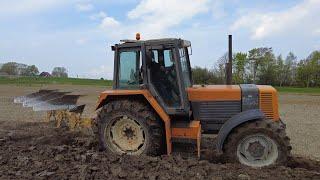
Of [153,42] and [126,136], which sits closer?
[153,42]

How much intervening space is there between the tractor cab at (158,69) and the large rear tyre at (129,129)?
38 centimetres

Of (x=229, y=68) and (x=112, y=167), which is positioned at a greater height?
(x=229, y=68)

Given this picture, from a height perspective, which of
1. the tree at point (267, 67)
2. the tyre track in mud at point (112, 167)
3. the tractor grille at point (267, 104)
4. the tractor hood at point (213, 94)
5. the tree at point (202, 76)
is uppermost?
the tree at point (267, 67)

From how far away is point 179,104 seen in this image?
9.84 meters

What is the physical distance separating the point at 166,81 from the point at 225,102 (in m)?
1.27

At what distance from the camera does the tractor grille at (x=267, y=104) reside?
9.95m

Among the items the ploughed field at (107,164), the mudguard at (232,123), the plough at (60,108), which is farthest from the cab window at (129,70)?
the plough at (60,108)

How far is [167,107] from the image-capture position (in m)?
9.88

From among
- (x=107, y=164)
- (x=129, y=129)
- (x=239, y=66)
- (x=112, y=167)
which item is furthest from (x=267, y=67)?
(x=112, y=167)

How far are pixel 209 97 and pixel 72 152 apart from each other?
294 cm

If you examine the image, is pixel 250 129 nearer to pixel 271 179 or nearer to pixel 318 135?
pixel 271 179

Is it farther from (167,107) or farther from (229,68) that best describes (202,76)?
(167,107)

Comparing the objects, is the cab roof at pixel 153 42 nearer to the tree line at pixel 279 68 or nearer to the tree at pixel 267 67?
the tree line at pixel 279 68

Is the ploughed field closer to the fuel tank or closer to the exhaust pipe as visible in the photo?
the fuel tank
